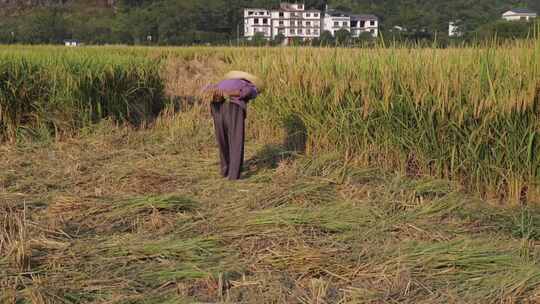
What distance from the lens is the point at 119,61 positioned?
22.2 ft

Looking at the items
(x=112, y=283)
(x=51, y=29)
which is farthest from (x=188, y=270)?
(x=51, y=29)

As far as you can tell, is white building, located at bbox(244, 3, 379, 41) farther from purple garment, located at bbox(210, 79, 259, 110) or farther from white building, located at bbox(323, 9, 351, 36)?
purple garment, located at bbox(210, 79, 259, 110)

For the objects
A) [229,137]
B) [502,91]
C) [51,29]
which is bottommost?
[229,137]

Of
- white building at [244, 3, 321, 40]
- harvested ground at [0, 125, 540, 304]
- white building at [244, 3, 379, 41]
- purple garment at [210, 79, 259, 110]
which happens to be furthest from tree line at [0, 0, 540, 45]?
harvested ground at [0, 125, 540, 304]

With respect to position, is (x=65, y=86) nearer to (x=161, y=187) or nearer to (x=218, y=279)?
(x=161, y=187)

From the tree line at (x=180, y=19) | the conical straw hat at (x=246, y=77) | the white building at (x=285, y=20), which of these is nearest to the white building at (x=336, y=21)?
the white building at (x=285, y=20)

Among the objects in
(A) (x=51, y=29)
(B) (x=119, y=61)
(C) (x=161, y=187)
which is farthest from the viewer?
(A) (x=51, y=29)

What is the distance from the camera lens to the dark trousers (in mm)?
4137

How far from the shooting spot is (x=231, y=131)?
13.7ft

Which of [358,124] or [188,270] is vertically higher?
[358,124]

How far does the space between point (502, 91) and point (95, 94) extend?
444cm

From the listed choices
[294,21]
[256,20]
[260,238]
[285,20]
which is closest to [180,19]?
[256,20]

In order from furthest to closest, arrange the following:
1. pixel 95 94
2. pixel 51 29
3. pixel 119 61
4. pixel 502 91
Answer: pixel 51 29 < pixel 119 61 < pixel 95 94 < pixel 502 91

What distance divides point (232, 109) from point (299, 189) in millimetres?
872
